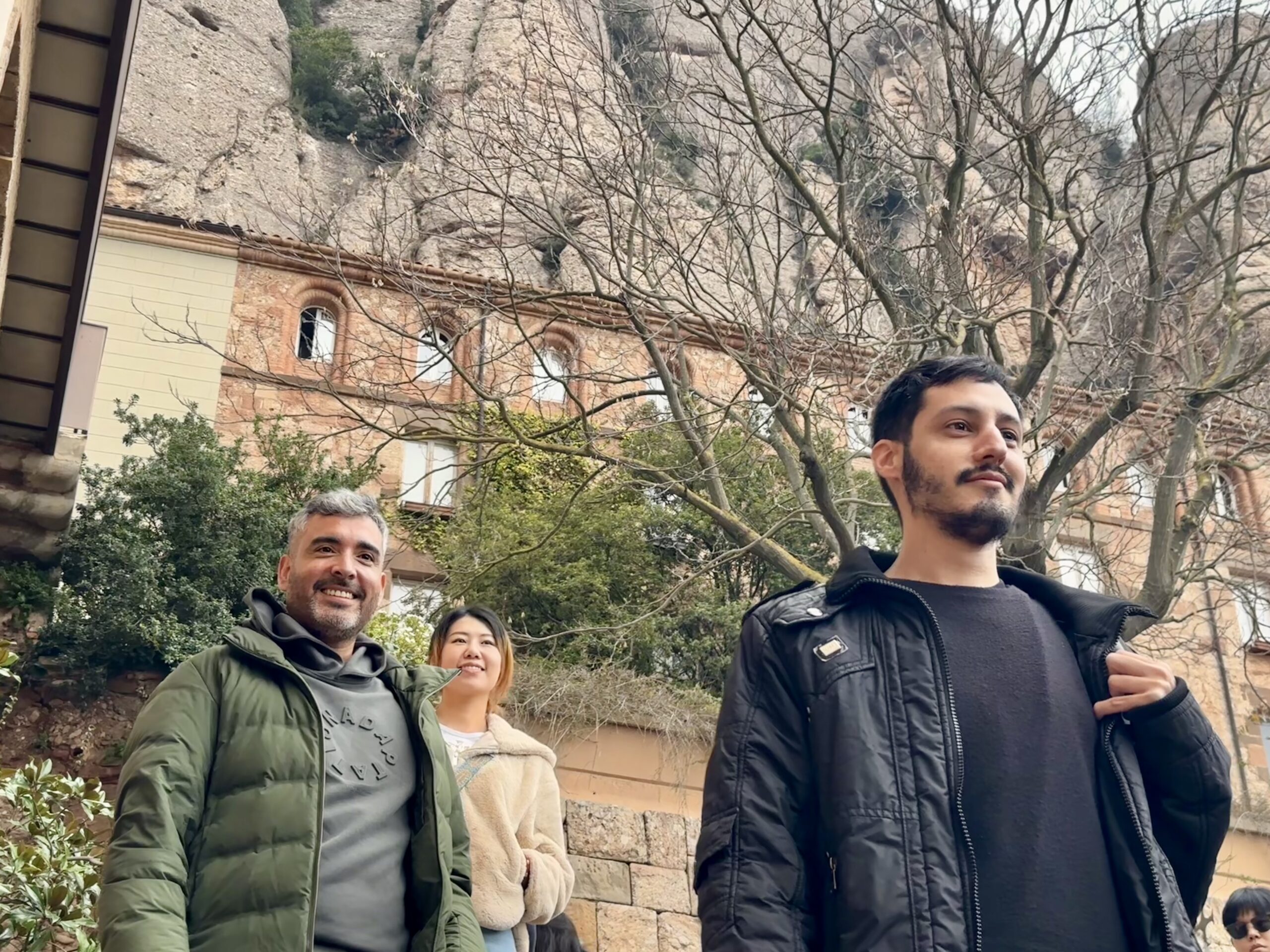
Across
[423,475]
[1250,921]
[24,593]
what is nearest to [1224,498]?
[423,475]

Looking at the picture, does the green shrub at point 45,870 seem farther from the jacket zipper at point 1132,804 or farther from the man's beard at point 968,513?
the jacket zipper at point 1132,804

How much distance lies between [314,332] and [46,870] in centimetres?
1501

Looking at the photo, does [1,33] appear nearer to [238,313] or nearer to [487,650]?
[487,650]

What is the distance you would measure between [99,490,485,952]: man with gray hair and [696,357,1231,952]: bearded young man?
1029 millimetres

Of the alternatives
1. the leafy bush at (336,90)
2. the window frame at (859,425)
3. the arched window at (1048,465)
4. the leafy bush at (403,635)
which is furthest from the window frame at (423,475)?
the leafy bush at (336,90)

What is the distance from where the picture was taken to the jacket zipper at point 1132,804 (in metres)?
2.34

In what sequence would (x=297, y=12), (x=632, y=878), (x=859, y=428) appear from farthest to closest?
(x=297, y=12) < (x=859, y=428) < (x=632, y=878)

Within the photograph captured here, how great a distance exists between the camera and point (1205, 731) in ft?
8.46

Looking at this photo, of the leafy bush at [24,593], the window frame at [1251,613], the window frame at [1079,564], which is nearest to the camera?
the leafy bush at [24,593]

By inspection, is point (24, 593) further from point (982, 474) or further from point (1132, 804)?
point (1132, 804)

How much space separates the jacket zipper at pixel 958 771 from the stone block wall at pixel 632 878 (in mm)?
7191

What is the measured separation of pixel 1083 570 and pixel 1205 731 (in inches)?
623

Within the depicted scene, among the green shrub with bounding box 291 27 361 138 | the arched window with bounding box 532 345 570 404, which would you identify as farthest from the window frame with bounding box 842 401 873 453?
the green shrub with bounding box 291 27 361 138

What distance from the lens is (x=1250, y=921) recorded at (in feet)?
18.4
